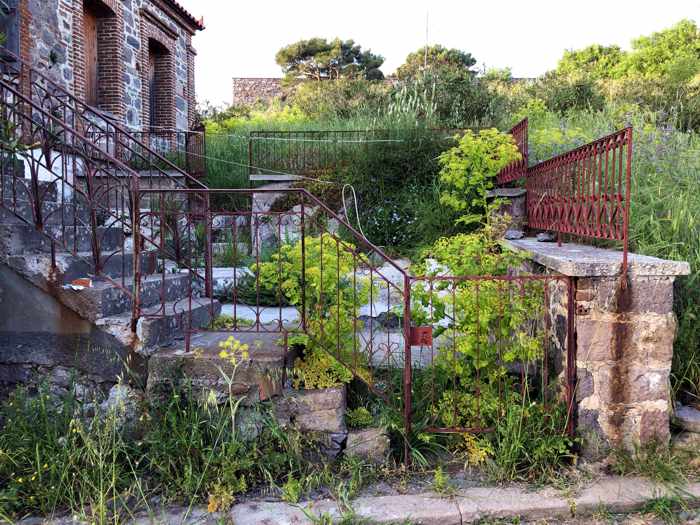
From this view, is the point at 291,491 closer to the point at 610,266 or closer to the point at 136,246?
the point at 136,246

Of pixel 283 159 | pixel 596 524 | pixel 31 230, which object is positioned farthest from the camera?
pixel 283 159

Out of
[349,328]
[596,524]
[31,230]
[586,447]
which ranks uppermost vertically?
[31,230]

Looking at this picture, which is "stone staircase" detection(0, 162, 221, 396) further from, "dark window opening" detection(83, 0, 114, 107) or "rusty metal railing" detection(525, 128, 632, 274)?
"dark window opening" detection(83, 0, 114, 107)

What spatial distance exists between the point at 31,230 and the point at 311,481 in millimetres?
2605

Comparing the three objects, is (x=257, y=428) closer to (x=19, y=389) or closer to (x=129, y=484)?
(x=129, y=484)

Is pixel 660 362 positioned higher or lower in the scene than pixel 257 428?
higher

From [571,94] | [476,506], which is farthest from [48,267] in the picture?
[571,94]

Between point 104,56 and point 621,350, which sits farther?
point 104,56

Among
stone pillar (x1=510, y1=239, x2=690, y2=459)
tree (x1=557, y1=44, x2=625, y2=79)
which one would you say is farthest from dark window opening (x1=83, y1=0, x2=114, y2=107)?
tree (x1=557, y1=44, x2=625, y2=79)

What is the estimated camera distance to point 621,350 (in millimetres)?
3336

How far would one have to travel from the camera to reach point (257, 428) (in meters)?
Result: 3.44

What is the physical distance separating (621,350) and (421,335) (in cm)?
114

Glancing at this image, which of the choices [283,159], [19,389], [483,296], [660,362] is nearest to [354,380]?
[483,296]

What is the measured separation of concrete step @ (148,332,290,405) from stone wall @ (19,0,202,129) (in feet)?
21.0
